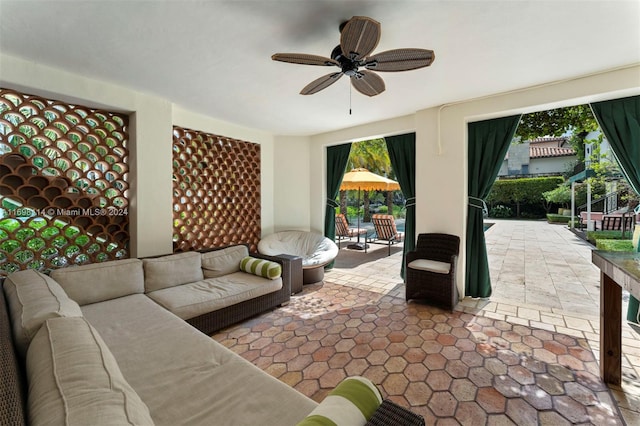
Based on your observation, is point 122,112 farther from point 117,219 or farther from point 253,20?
point 253,20

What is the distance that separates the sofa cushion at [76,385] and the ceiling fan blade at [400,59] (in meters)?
2.02

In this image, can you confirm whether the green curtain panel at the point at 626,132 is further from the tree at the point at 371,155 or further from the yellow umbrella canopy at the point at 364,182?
the tree at the point at 371,155

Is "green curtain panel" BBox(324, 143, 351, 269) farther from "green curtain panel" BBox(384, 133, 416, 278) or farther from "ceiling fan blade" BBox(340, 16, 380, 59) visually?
"ceiling fan blade" BBox(340, 16, 380, 59)

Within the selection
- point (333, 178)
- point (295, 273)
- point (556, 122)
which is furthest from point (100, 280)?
point (556, 122)

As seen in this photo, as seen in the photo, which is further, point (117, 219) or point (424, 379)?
point (117, 219)

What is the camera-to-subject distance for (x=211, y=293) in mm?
2539

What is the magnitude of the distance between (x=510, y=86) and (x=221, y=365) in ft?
11.7

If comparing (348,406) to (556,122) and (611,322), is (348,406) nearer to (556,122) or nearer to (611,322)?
(611,322)

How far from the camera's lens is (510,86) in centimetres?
280

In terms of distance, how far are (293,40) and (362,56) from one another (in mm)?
583

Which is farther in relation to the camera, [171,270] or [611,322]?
[171,270]

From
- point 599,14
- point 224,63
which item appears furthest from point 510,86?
point 224,63

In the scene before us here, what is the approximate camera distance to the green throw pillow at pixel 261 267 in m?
2.97

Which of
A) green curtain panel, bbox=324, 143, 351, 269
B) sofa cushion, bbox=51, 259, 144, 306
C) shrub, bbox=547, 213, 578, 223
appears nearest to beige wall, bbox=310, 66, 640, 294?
green curtain panel, bbox=324, 143, 351, 269
